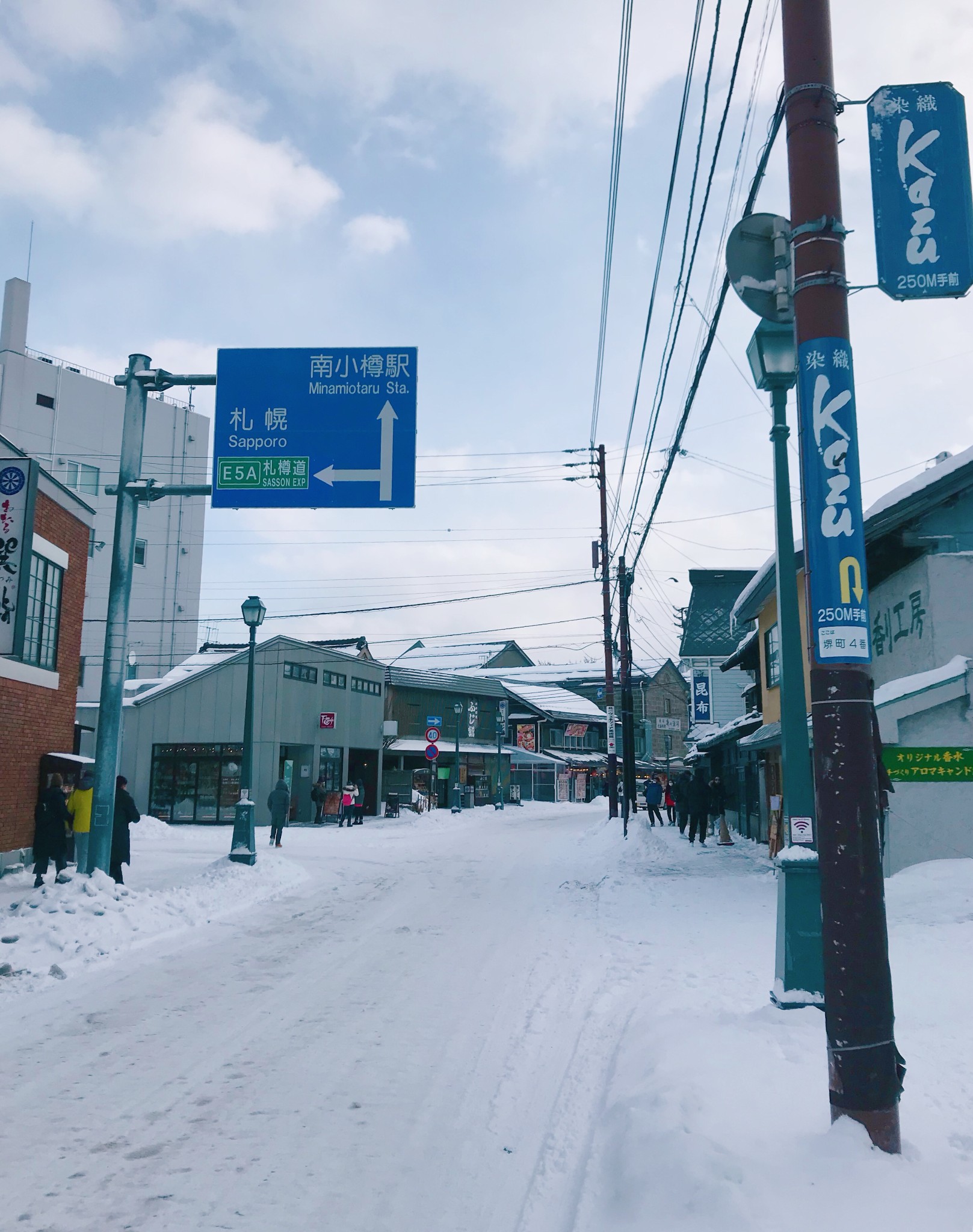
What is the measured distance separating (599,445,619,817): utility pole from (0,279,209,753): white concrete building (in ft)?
98.8

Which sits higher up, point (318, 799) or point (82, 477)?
point (82, 477)

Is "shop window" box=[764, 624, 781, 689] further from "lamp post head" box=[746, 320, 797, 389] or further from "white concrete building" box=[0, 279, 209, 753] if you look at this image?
"white concrete building" box=[0, 279, 209, 753]

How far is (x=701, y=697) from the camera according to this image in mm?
36844

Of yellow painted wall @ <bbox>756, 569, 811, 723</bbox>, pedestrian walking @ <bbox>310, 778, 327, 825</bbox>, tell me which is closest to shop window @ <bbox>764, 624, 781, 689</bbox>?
yellow painted wall @ <bbox>756, 569, 811, 723</bbox>

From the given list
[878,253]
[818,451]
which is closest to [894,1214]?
[818,451]

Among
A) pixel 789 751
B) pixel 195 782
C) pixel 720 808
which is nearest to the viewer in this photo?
pixel 789 751

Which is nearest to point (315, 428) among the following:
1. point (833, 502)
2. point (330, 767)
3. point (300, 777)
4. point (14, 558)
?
point (14, 558)

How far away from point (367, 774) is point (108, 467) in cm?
3424

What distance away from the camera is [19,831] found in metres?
16.7

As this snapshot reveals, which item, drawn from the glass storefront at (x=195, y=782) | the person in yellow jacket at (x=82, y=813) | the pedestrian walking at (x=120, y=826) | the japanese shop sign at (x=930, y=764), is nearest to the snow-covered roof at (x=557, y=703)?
the glass storefront at (x=195, y=782)

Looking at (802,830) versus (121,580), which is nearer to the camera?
(802,830)

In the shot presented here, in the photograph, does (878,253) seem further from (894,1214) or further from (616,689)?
(616,689)

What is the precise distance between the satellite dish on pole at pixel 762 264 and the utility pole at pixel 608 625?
27781 millimetres

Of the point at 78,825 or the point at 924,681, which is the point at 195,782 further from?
the point at 924,681
